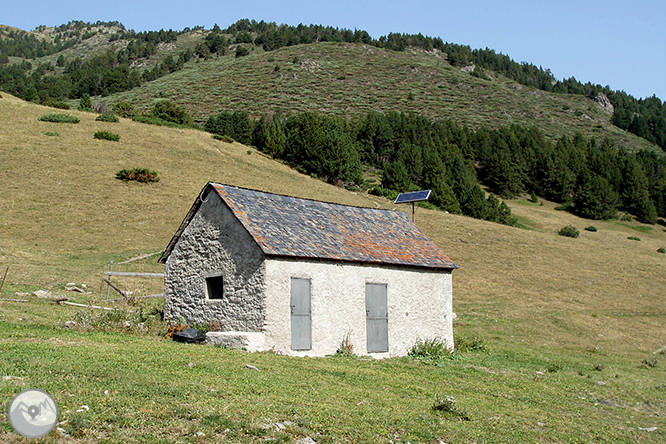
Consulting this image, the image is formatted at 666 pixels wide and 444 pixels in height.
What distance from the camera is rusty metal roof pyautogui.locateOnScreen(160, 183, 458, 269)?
16.8m

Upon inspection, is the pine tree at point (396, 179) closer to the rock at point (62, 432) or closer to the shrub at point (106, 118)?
the shrub at point (106, 118)

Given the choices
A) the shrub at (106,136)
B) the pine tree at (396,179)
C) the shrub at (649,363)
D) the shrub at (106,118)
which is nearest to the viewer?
the shrub at (649,363)

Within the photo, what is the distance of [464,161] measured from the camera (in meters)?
93.4

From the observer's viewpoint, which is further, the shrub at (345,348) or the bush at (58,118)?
the bush at (58,118)

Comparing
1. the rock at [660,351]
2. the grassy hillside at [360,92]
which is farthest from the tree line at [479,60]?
the rock at [660,351]

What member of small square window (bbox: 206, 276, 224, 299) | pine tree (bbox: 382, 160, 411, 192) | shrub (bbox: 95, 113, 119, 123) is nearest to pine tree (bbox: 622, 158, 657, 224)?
pine tree (bbox: 382, 160, 411, 192)

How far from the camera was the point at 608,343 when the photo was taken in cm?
2711

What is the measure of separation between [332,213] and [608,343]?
1587 cm

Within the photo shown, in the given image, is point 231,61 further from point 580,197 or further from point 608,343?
point 608,343

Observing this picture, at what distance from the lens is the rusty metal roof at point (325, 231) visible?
1684cm

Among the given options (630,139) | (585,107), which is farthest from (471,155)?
(585,107)

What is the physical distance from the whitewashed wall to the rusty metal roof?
0.37 meters

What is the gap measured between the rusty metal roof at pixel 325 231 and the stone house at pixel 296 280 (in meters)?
0.05

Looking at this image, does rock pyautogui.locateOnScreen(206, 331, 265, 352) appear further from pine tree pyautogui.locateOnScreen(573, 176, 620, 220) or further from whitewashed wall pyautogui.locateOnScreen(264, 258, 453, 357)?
pine tree pyautogui.locateOnScreen(573, 176, 620, 220)
